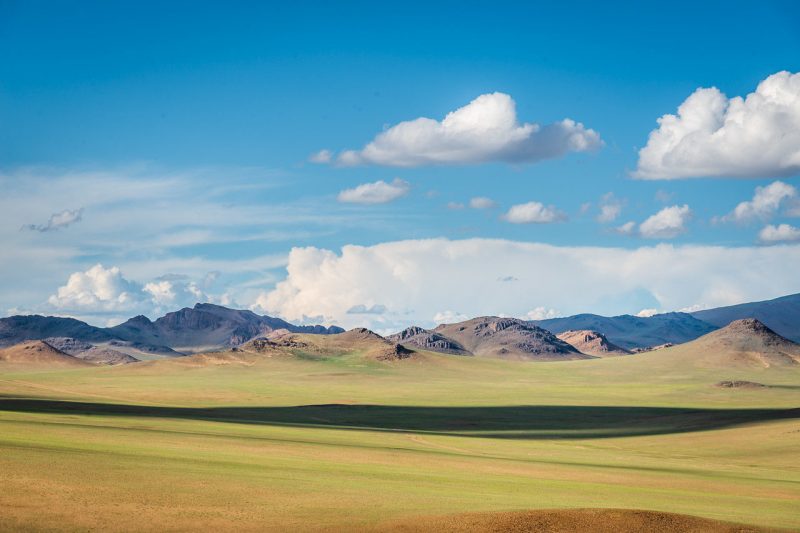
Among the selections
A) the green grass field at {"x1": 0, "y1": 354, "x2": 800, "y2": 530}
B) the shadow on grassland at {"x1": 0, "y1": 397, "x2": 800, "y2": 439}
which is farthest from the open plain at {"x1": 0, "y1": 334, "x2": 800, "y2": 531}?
the shadow on grassland at {"x1": 0, "y1": 397, "x2": 800, "y2": 439}

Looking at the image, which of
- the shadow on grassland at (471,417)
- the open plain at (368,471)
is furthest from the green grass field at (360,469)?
the shadow on grassland at (471,417)

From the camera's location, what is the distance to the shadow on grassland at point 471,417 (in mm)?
106875

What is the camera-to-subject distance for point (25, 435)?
60312mm

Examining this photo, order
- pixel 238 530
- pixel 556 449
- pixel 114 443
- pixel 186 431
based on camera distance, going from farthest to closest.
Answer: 1. pixel 556 449
2. pixel 186 431
3. pixel 114 443
4. pixel 238 530

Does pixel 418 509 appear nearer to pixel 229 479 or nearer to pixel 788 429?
pixel 229 479

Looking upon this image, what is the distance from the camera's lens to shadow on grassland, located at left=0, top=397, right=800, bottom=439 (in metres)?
107

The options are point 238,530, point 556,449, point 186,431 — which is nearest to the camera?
point 238,530

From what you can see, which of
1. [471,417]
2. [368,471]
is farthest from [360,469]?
[471,417]

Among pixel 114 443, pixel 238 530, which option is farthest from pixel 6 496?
pixel 114 443

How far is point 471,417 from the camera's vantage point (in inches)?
5217

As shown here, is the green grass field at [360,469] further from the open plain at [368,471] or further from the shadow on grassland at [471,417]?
the shadow on grassland at [471,417]

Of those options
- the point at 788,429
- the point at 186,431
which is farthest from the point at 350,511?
the point at 788,429

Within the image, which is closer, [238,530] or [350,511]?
[238,530]

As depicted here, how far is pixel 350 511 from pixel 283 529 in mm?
4384
